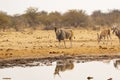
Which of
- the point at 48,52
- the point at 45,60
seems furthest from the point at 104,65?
the point at 48,52

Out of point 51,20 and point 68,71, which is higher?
point 51,20

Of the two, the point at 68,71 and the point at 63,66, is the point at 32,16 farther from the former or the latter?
the point at 68,71

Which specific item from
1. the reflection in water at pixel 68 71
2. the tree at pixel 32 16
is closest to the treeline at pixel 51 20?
the tree at pixel 32 16

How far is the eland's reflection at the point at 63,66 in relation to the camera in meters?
21.3

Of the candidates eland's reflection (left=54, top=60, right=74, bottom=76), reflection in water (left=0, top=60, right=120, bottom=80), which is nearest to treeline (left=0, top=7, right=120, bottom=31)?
eland's reflection (left=54, top=60, right=74, bottom=76)

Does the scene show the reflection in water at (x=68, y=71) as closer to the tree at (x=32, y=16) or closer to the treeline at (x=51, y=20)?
the treeline at (x=51, y=20)

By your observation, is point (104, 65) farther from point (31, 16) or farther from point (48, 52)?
point (31, 16)

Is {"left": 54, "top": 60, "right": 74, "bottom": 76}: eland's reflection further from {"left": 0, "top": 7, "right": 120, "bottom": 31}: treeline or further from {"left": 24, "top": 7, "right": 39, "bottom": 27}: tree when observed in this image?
{"left": 24, "top": 7, "right": 39, "bottom": 27}: tree

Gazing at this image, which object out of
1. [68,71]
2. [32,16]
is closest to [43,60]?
[68,71]

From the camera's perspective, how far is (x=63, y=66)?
2234cm

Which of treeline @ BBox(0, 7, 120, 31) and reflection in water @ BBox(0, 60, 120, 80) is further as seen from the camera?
treeline @ BBox(0, 7, 120, 31)

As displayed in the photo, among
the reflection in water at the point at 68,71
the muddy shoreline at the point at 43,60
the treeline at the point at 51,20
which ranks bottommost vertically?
the reflection in water at the point at 68,71

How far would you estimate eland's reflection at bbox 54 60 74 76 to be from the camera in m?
21.3

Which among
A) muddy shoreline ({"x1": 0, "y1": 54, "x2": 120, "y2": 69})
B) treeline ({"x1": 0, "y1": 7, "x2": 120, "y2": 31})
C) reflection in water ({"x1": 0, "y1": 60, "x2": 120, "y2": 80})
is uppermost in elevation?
treeline ({"x1": 0, "y1": 7, "x2": 120, "y2": 31})
